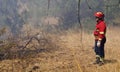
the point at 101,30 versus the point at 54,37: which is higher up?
the point at 101,30

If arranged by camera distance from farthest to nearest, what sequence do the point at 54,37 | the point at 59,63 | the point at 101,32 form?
the point at 54,37, the point at 59,63, the point at 101,32

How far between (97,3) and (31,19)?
23.0 ft

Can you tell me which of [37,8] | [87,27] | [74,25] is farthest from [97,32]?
[37,8]

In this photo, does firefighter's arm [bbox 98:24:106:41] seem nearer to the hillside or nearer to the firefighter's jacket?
the firefighter's jacket

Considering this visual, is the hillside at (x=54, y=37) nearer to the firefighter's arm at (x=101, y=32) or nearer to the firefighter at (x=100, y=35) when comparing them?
the firefighter at (x=100, y=35)

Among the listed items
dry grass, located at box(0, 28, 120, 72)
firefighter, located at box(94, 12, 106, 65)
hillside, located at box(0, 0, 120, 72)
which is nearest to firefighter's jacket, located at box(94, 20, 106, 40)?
firefighter, located at box(94, 12, 106, 65)

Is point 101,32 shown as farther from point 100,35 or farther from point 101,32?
point 100,35

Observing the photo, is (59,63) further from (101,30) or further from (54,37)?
(54,37)

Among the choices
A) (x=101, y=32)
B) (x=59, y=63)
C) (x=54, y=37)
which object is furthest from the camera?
(x=54, y=37)

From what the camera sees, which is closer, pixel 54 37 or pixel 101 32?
pixel 101 32

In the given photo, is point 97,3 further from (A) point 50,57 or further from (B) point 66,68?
(B) point 66,68

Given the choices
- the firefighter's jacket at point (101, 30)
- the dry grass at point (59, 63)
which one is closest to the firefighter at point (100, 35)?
the firefighter's jacket at point (101, 30)

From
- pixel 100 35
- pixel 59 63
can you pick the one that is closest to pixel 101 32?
pixel 100 35

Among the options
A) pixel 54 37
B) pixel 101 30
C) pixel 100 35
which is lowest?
pixel 54 37
